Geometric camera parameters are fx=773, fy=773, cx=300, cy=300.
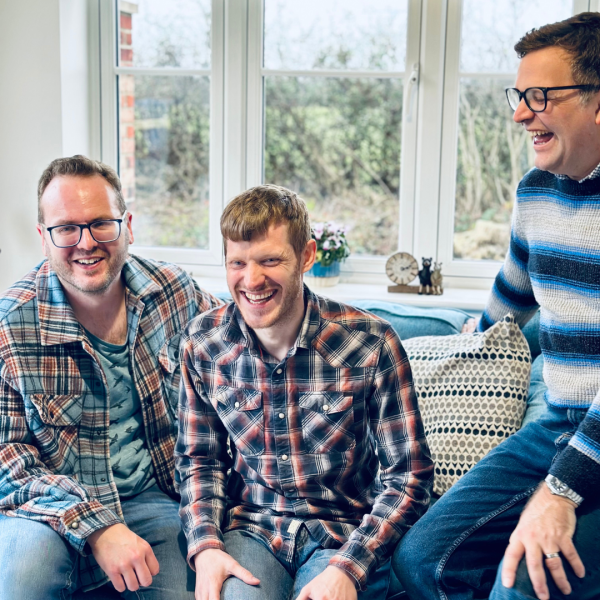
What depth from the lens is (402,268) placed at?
3000 mm

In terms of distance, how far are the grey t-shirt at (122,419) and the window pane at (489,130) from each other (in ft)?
5.54

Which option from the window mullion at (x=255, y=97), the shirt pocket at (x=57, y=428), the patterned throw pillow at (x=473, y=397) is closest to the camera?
the shirt pocket at (x=57, y=428)

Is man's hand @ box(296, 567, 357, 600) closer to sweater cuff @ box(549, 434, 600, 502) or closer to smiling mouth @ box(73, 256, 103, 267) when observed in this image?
sweater cuff @ box(549, 434, 600, 502)

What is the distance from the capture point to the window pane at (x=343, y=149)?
3113mm

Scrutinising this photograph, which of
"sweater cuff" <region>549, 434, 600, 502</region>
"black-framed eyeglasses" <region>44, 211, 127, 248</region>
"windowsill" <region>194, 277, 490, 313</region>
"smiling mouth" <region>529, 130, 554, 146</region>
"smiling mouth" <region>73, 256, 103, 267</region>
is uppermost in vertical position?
"smiling mouth" <region>529, 130, 554, 146</region>

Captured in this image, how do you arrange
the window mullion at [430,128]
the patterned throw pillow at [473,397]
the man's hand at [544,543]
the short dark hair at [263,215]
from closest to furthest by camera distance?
the man's hand at [544,543]
the short dark hair at [263,215]
the patterned throw pillow at [473,397]
the window mullion at [430,128]

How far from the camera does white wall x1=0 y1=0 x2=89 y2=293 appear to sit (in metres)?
2.97

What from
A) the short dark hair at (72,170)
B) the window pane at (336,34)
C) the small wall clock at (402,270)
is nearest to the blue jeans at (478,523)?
the short dark hair at (72,170)

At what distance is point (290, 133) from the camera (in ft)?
10.5

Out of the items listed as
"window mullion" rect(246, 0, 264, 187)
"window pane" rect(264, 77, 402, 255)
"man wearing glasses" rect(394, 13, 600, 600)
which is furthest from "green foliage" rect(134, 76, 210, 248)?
"man wearing glasses" rect(394, 13, 600, 600)

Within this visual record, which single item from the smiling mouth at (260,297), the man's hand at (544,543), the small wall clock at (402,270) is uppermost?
the smiling mouth at (260,297)

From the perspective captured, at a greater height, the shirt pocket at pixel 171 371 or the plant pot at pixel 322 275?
the plant pot at pixel 322 275

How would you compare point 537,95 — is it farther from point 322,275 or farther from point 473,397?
point 322,275

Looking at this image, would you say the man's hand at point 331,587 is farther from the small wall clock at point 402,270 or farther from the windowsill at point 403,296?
the small wall clock at point 402,270
